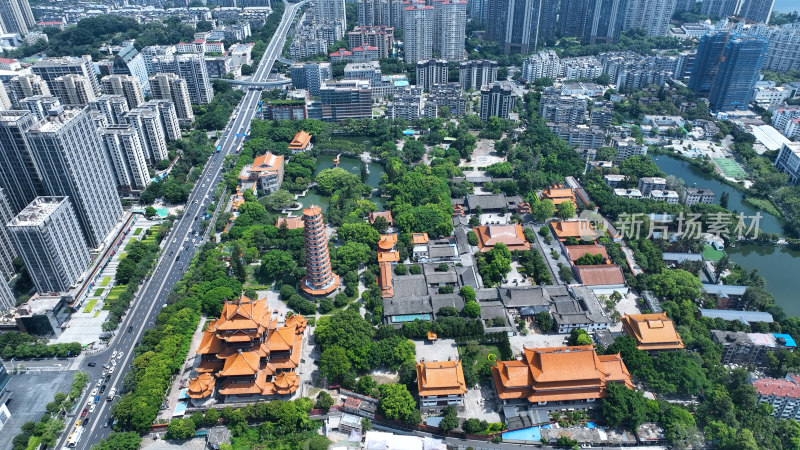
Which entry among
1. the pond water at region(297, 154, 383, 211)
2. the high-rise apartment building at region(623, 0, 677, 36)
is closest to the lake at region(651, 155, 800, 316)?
the pond water at region(297, 154, 383, 211)

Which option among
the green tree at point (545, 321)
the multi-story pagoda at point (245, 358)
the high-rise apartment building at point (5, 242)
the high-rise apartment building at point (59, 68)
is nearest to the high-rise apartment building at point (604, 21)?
the green tree at point (545, 321)

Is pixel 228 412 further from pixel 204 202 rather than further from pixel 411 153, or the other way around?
pixel 411 153

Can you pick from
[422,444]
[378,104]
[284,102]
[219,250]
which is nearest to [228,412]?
[422,444]

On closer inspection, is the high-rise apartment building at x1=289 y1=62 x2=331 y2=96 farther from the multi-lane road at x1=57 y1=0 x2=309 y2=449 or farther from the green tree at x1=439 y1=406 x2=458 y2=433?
the green tree at x1=439 y1=406 x2=458 y2=433

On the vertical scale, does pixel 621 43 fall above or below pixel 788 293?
above

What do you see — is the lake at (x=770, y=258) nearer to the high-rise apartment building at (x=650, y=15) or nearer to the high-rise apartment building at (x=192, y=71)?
the high-rise apartment building at (x=650, y=15)

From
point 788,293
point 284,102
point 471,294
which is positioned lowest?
point 788,293
